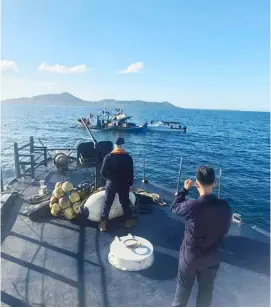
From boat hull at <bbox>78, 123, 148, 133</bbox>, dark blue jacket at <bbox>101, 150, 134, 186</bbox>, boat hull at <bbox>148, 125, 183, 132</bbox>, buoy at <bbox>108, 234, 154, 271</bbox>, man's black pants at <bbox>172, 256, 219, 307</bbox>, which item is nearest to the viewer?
man's black pants at <bbox>172, 256, 219, 307</bbox>

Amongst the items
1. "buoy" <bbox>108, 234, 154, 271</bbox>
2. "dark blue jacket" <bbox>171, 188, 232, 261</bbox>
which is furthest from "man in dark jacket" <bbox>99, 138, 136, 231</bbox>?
"dark blue jacket" <bbox>171, 188, 232, 261</bbox>

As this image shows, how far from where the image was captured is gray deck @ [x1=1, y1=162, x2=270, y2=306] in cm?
452

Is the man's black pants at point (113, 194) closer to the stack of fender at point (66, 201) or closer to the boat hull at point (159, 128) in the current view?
the stack of fender at point (66, 201)

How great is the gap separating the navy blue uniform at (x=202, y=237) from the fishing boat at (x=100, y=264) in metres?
1.06

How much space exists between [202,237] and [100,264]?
269 cm

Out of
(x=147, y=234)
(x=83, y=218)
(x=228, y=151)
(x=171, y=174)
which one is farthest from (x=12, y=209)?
(x=228, y=151)

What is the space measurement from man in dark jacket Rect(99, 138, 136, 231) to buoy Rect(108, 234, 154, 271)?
1107 mm

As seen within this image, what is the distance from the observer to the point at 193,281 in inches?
148

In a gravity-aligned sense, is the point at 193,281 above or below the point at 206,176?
below

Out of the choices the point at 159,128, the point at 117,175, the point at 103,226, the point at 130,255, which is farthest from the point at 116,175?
the point at 159,128

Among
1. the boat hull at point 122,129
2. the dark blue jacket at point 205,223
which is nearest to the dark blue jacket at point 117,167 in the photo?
the dark blue jacket at point 205,223

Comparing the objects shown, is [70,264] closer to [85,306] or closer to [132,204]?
[85,306]

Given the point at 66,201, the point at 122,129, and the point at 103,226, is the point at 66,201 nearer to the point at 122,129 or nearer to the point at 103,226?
the point at 103,226

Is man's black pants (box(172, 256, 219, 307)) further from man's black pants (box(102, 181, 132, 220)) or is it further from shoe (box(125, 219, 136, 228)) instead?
shoe (box(125, 219, 136, 228))
